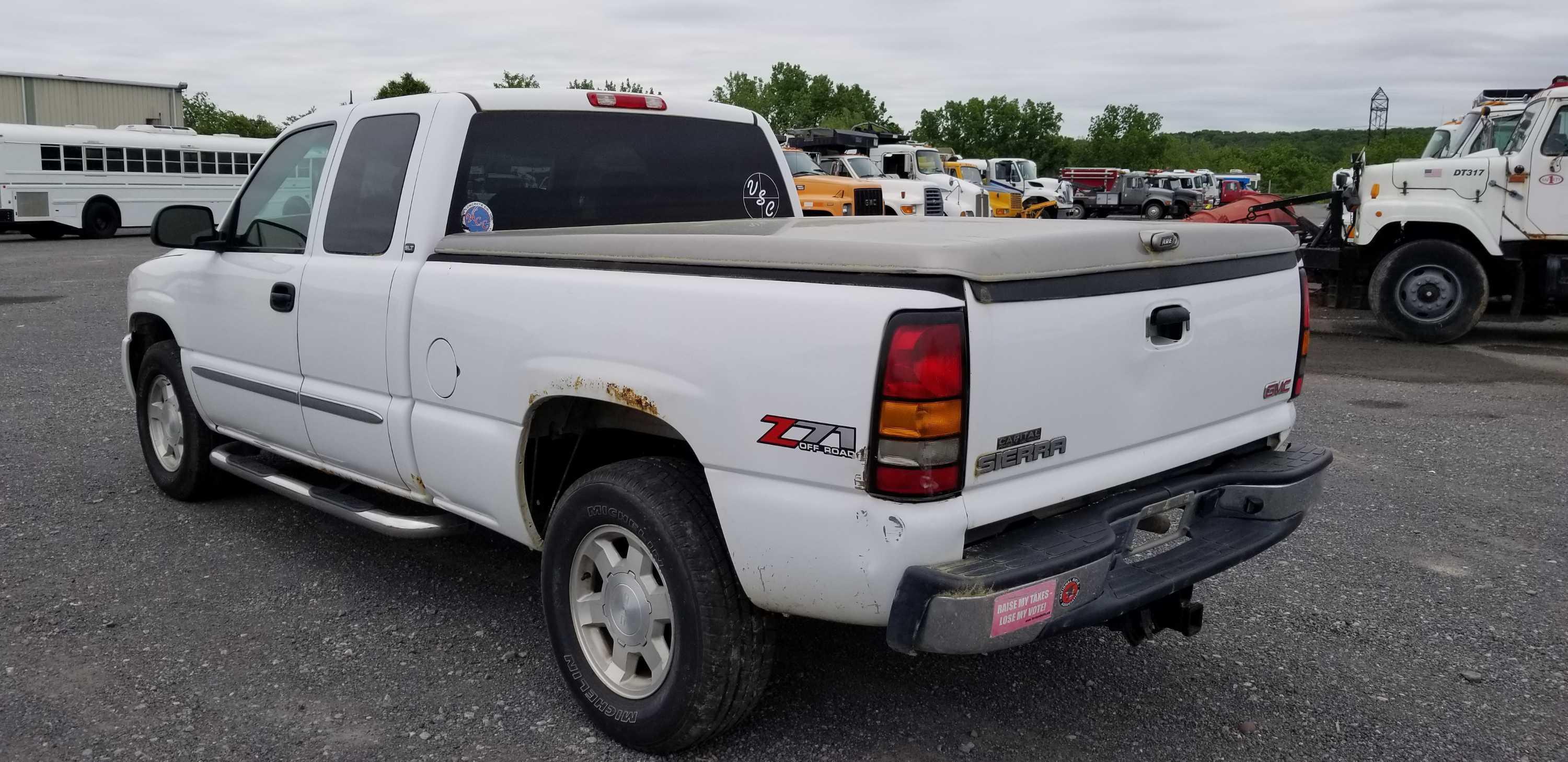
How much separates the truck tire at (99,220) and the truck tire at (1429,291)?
2522cm

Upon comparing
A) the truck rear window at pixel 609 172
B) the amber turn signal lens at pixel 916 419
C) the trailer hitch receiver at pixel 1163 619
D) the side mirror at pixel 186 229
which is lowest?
the trailer hitch receiver at pixel 1163 619

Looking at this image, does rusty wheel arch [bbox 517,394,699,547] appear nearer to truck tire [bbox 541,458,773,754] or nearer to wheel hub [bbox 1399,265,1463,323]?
truck tire [bbox 541,458,773,754]

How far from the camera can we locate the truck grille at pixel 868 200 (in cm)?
2097

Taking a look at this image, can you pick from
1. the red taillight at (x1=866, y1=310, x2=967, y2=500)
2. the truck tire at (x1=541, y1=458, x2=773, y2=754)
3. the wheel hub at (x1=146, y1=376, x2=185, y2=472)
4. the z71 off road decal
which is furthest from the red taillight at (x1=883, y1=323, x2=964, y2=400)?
the wheel hub at (x1=146, y1=376, x2=185, y2=472)

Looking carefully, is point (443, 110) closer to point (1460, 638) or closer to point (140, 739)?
point (140, 739)

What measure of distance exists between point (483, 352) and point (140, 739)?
147cm

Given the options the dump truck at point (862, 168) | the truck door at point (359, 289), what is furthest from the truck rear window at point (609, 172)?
the dump truck at point (862, 168)

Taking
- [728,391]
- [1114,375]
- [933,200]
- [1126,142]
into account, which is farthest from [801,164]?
[1126,142]

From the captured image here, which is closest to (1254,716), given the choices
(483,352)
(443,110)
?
(483,352)

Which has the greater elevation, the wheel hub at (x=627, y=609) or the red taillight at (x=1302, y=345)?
the red taillight at (x=1302, y=345)

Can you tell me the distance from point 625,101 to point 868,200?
16.8m

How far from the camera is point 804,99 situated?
88.4 m

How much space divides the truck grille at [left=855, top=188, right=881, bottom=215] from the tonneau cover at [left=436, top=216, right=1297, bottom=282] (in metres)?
17.2

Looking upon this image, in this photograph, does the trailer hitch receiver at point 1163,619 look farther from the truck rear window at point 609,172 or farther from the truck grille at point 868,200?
the truck grille at point 868,200
